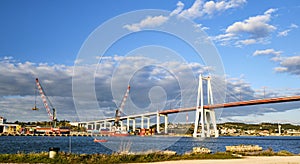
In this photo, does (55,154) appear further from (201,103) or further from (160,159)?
(201,103)


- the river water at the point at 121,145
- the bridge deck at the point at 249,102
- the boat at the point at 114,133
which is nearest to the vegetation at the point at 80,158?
the river water at the point at 121,145

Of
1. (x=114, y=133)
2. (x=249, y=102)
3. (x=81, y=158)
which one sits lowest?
(x=114, y=133)

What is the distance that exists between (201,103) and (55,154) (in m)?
60.1

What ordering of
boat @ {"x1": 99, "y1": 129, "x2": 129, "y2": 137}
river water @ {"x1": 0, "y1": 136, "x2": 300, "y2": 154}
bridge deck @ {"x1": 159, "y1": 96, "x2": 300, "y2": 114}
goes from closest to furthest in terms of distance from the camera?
river water @ {"x1": 0, "y1": 136, "x2": 300, "y2": 154}, bridge deck @ {"x1": 159, "y1": 96, "x2": 300, "y2": 114}, boat @ {"x1": 99, "y1": 129, "x2": 129, "y2": 137}

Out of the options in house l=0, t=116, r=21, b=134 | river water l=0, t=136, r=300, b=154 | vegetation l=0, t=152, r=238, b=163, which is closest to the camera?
vegetation l=0, t=152, r=238, b=163

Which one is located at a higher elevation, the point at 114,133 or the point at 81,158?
the point at 81,158

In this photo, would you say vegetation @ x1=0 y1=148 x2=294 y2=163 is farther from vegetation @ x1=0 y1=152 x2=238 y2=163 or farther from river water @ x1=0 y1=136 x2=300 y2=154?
river water @ x1=0 y1=136 x2=300 y2=154

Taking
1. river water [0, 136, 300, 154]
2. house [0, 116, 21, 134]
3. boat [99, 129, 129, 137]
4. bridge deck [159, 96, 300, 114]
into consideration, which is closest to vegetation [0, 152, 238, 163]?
river water [0, 136, 300, 154]

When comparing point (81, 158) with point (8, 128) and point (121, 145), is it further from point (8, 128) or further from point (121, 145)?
point (8, 128)

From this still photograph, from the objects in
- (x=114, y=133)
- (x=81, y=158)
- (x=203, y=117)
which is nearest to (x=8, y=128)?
(x=114, y=133)

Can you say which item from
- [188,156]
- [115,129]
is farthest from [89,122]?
[188,156]

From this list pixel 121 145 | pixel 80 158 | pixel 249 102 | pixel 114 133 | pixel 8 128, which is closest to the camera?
pixel 80 158

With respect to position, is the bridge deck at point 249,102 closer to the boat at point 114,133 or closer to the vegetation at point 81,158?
the boat at point 114,133

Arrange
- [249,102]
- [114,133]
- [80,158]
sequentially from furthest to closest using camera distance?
[114,133], [249,102], [80,158]
